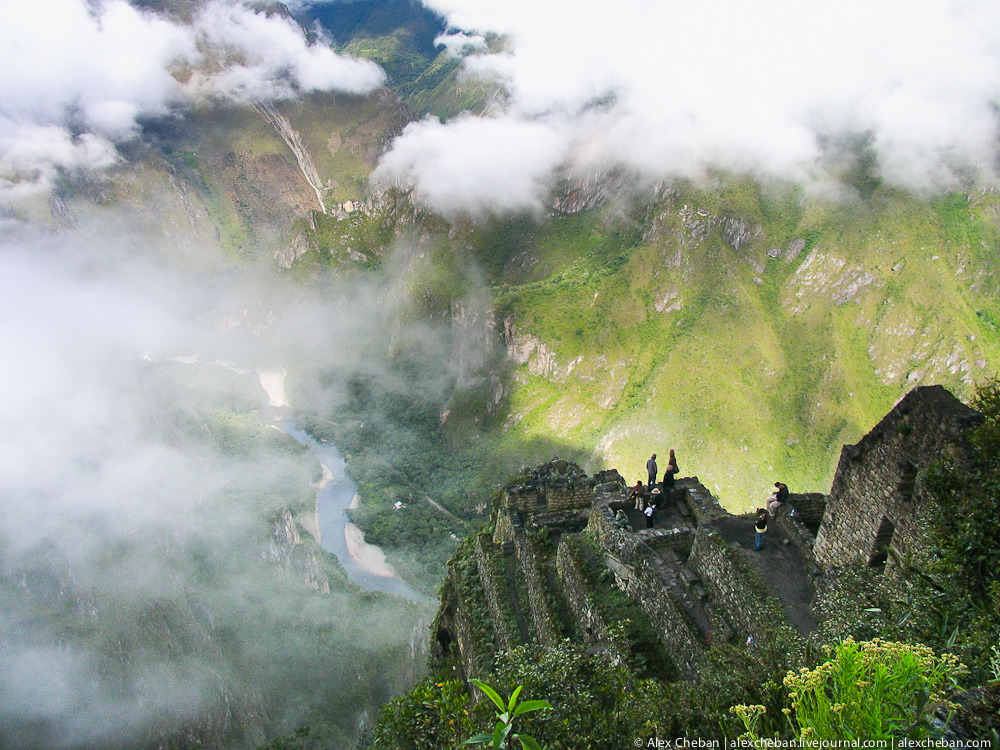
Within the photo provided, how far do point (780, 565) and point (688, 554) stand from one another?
3.02 meters

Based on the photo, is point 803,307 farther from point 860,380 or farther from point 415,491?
point 415,491

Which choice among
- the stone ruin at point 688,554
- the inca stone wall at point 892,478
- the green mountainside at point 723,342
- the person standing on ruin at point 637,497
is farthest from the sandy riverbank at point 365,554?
the inca stone wall at point 892,478

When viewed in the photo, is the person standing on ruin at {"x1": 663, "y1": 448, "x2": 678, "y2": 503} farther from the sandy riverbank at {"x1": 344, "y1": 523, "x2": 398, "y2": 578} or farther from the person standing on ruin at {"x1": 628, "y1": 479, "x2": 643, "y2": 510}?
the sandy riverbank at {"x1": 344, "y1": 523, "x2": 398, "y2": 578}

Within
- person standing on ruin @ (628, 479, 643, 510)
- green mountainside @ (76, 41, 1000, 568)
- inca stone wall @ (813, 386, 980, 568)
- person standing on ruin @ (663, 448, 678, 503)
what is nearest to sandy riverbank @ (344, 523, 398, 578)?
green mountainside @ (76, 41, 1000, 568)

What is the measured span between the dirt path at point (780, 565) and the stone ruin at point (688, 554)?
0.04 m

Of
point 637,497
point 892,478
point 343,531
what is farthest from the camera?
point 343,531

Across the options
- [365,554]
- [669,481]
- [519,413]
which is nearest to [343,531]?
[365,554]

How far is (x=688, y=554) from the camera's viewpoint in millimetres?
17938

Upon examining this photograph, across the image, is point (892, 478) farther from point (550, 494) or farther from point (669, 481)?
point (550, 494)

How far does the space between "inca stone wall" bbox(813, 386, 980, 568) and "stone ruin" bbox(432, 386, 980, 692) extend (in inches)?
1.0

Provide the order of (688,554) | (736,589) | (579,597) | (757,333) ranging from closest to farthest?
(736,589) → (579,597) → (688,554) → (757,333)

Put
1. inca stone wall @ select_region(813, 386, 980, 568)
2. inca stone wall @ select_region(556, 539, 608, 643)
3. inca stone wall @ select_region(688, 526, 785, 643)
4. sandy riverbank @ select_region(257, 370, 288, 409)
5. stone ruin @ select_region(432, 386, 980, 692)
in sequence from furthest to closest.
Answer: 1. sandy riverbank @ select_region(257, 370, 288, 409)
2. inca stone wall @ select_region(556, 539, 608, 643)
3. inca stone wall @ select_region(688, 526, 785, 643)
4. stone ruin @ select_region(432, 386, 980, 692)
5. inca stone wall @ select_region(813, 386, 980, 568)

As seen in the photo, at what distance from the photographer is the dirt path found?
13547 mm

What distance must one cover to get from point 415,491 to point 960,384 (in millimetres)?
113256
